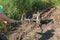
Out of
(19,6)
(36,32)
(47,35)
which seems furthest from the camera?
(19,6)

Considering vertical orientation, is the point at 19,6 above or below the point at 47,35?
above

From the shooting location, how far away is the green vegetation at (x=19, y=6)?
6.60 meters

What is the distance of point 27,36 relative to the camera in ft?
19.3

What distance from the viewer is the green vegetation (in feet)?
21.7

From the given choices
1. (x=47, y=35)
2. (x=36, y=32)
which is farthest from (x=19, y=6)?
(x=47, y=35)

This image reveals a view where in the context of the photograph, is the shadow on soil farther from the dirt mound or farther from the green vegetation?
the green vegetation

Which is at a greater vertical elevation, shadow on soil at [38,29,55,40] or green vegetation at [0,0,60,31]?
green vegetation at [0,0,60,31]

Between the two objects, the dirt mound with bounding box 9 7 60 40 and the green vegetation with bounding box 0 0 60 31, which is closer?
the dirt mound with bounding box 9 7 60 40

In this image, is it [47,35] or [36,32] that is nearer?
[47,35]

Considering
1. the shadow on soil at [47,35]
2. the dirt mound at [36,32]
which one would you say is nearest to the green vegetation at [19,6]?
the dirt mound at [36,32]

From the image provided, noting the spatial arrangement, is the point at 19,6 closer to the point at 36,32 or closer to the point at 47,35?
the point at 36,32

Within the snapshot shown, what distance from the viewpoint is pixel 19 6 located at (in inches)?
276

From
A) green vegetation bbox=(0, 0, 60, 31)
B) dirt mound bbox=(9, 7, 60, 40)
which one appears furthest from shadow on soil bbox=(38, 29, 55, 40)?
green vegetation bbox=(0, 0, 60, 31)

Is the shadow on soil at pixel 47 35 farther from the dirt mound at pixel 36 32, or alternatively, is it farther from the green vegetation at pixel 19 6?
the green vegetation at pixel 19 6
